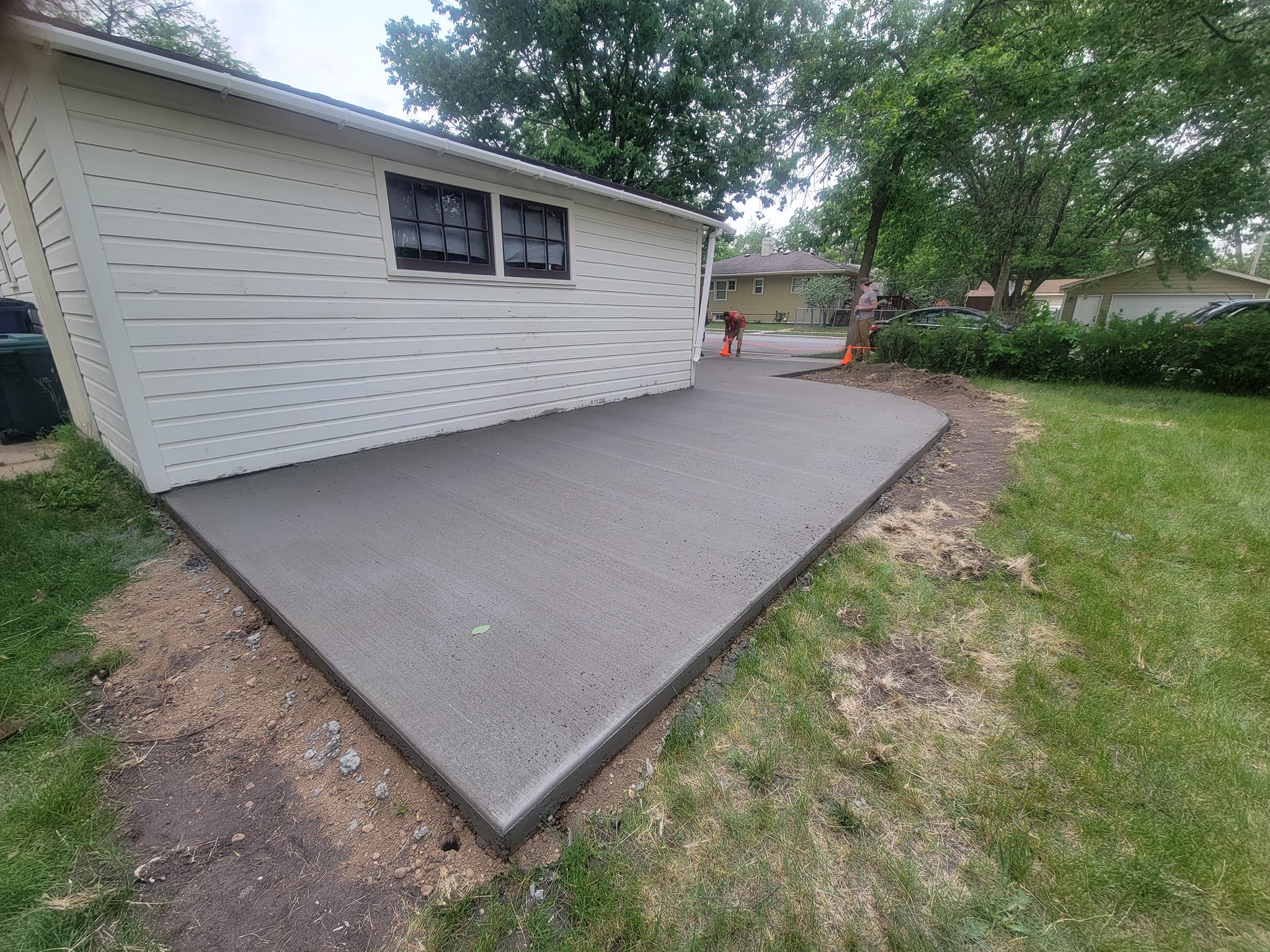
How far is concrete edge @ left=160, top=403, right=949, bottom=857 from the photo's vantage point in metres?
1.25

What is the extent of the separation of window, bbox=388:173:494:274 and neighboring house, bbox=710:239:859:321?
25986 mm

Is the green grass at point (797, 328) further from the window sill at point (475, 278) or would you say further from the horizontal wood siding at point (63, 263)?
the horizontal wood siding at point (63, 263)

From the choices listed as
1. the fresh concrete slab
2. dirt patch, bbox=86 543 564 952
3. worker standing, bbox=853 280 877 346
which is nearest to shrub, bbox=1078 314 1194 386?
worker standing, bbox=853 280 877 346

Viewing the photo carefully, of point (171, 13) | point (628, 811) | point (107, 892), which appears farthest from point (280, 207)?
point (171, 13)

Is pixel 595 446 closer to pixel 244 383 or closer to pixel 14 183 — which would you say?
pixel 244 383

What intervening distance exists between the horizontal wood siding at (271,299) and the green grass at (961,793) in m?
3.57

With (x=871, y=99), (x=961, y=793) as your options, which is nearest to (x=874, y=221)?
(x=871, y=99)

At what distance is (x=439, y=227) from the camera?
4.32 meters

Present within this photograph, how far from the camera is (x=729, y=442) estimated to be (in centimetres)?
464

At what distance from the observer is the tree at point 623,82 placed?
1052 cm

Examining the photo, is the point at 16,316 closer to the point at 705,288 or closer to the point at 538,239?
the point at 538,239

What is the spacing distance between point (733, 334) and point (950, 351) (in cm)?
524

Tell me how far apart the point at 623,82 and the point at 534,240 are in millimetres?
9309

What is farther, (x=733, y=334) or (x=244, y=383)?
(x=733, y=334)
